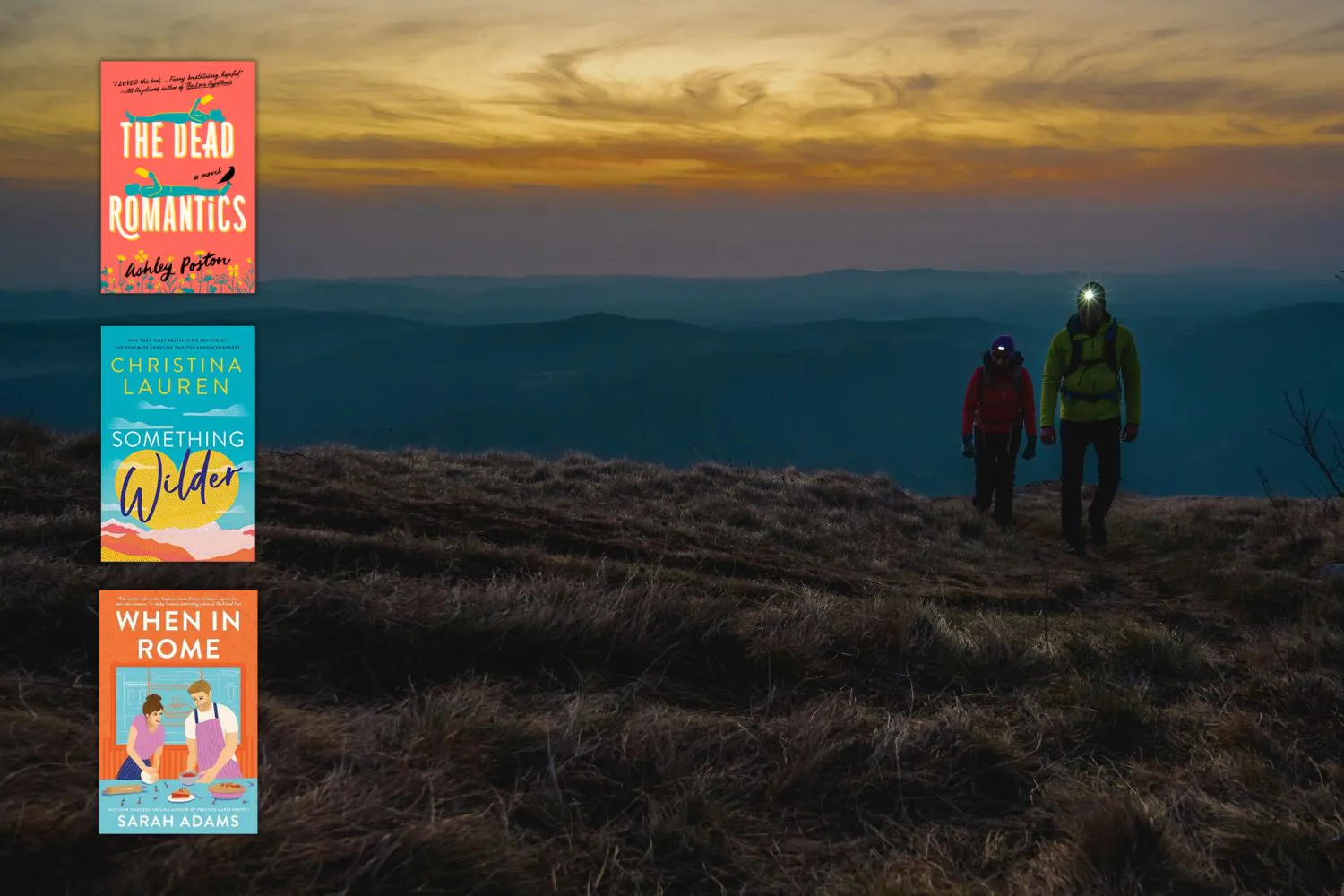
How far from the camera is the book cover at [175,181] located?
391 cm

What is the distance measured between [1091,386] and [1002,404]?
5.58 feet

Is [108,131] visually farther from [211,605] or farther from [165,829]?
A: [165,829]

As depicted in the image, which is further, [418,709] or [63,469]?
[63,469]

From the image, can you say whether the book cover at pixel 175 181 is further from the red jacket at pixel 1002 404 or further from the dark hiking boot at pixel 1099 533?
the dark hiking boot at pixel 1099 533

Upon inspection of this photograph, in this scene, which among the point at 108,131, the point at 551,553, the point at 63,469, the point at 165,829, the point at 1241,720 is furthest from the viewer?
the point at 63,469

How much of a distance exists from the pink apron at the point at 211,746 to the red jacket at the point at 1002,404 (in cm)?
Answer: 997

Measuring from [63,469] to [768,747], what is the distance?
7228mm

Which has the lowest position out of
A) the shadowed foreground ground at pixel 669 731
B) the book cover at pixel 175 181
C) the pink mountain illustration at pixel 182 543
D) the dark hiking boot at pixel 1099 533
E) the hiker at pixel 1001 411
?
the dark hiking boot at pixel 1099 533

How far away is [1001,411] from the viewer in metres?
11.3

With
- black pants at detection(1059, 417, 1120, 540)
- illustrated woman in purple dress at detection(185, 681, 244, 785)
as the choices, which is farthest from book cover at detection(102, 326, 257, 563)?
black pants at detection(1059, 417, 1120, 540)

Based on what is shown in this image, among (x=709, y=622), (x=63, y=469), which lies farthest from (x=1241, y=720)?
(x=63, y=469)

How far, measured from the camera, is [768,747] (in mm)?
3316

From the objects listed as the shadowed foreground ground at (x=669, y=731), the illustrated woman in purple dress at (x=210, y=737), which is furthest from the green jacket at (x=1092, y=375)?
the illustrated woman in purple dress at (x=210, y=737)

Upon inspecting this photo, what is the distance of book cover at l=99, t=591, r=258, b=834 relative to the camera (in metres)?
2.44
